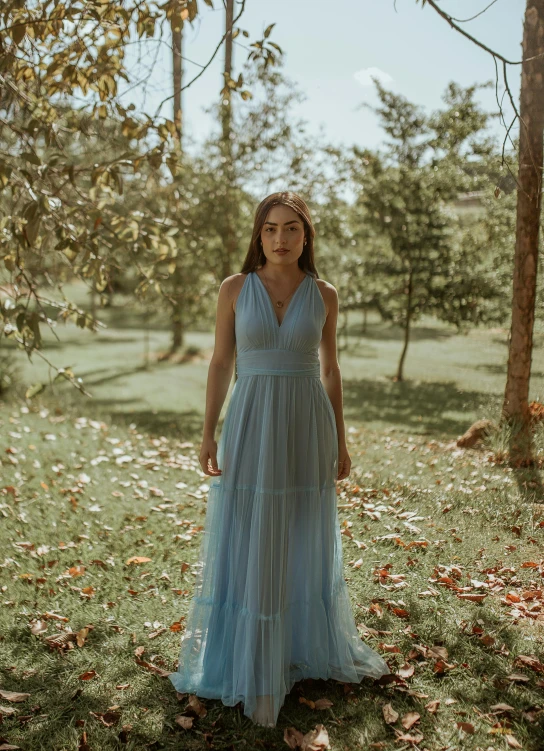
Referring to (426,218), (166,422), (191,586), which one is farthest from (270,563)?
(426,218)

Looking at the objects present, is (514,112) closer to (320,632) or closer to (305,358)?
(305,358)

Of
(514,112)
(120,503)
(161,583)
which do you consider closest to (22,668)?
(161,583)

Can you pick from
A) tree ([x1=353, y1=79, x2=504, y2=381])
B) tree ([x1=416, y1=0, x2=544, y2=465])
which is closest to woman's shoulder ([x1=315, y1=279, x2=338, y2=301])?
tree ([x1=416, y1=0, x2=544, y2=465])

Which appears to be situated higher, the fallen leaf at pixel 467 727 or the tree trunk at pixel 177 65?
the tree trunk at pixel 177 65

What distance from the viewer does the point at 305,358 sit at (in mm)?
2922

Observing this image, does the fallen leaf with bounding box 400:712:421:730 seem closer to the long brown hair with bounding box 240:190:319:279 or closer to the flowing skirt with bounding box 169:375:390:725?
the flowing skirt with bounding box 169:375:390:725

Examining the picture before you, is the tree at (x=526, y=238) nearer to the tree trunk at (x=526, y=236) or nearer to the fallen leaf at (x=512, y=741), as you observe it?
the tree trunk at (x=526, y=236)

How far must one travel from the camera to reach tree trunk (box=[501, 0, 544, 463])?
6477 millimetres

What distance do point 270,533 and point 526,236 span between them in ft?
17.1

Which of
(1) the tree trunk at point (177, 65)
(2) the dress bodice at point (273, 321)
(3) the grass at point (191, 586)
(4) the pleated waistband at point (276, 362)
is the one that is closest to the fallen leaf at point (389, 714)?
(3) the grass at point (191, 586)

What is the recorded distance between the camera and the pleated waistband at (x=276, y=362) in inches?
113

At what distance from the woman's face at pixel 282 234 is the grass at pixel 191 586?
2.03 meters

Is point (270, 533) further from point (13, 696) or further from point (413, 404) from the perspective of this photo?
point (413, 404)

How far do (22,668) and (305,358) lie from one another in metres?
2.23
